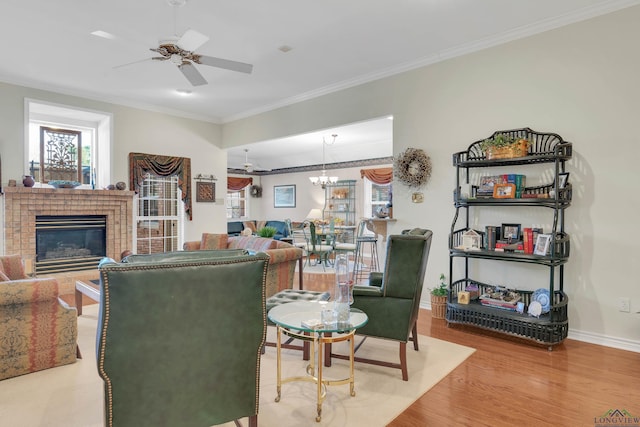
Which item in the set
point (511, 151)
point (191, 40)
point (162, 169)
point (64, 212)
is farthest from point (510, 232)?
point (64, 212)

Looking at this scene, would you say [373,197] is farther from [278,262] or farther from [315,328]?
[315,328]

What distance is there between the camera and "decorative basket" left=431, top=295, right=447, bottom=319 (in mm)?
4078

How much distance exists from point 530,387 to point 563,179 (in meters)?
1.90

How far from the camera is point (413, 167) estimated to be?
448cm

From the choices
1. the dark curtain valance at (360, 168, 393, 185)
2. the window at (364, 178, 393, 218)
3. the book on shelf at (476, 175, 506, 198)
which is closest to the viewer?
the book on shelf at (476, 175, 506, 198)

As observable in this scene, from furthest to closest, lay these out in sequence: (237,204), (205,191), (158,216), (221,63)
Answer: (237,204) → (205,191) → (158,216) → (221,63)

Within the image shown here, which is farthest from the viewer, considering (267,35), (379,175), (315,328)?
(379,175)

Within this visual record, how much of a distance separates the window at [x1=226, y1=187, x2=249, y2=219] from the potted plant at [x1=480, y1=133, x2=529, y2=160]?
9.02 meters

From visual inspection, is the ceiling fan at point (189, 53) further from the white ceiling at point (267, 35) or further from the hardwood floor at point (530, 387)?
the hardwood floor at point (530, 387)

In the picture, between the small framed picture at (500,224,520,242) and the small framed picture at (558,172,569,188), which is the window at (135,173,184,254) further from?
the small framed picture at (558,172,569,188)

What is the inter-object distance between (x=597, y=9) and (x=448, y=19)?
1.26 m

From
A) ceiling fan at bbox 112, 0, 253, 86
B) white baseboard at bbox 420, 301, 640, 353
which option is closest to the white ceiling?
ceiling fan at bbox 112, 0, 253, 86

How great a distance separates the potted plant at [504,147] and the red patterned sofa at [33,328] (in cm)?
394

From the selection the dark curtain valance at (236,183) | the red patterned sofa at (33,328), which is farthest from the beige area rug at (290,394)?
the dark curtain valance at (236,183)
